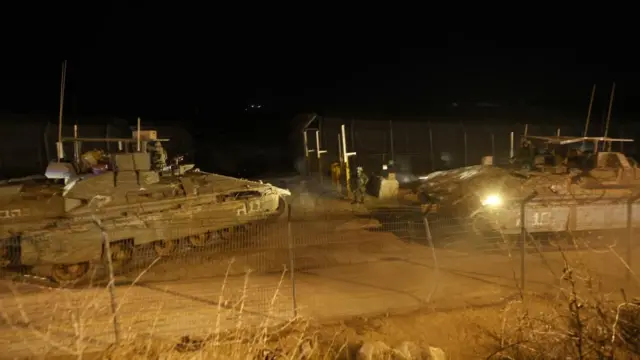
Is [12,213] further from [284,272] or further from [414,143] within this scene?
[414,143]

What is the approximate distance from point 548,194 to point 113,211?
34.6 feet

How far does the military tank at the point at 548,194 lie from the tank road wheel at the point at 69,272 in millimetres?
8657

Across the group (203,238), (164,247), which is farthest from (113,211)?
(203,238)

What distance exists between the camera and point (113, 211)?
1125 centimetres

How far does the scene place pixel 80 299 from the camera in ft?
27.4

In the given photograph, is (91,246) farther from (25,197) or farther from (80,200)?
(25,197)

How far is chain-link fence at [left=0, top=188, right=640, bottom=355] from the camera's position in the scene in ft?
23.3

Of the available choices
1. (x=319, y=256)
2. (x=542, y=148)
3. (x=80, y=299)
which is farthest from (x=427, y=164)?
(x=80, y=299)

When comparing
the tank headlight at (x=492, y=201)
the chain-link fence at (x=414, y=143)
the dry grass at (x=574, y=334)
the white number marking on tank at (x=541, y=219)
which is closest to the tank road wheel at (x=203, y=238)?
the tank headlight at (x=492, y=201)

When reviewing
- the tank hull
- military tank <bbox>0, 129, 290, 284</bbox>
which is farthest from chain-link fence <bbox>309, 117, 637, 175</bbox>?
military tank <bbox>0, 129, 290, 284</bbox>

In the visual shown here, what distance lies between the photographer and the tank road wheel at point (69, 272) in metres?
10.3

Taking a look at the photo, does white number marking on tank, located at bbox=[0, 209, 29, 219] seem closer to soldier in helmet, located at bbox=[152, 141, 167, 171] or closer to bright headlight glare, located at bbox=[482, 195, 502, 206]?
soldier in helmet, located at bbox=[152, 141, 167, 171]

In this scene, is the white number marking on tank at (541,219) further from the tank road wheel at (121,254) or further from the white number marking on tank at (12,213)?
the white number marking on tank at (12,213)

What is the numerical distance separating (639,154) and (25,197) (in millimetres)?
31266
